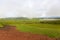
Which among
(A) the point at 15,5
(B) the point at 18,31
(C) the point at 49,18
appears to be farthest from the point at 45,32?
(A) the point at 15,5

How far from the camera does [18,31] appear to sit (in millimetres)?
1771

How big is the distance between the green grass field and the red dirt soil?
0.05 metres

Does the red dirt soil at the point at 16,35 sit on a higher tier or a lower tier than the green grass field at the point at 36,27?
lower

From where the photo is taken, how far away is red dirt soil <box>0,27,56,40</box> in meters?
1.70

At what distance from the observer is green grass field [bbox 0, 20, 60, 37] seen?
1.70 metres

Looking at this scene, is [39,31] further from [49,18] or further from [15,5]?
[15,5]

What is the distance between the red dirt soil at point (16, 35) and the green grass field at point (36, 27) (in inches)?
2.0

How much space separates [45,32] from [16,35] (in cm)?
39

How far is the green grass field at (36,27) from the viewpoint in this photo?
66.8 inches

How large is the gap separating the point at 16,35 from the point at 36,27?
0.29 metres

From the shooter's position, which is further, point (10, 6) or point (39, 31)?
point (10, 6)

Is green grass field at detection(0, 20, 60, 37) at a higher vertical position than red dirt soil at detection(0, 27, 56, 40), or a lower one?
higher

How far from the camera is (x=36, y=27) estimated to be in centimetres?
174

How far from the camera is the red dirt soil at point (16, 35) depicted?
1698mm
